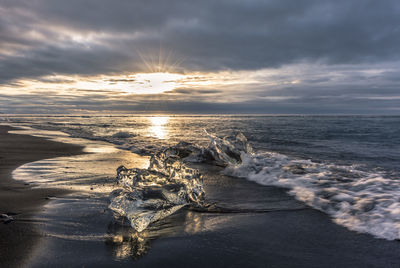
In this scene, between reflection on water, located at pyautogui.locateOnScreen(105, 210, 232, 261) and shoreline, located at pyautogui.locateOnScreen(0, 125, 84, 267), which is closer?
shoreline, located at pyautogui.locateOnScreen(0, 125, 84, 267)

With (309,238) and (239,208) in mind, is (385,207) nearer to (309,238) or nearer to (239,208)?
(309,238)

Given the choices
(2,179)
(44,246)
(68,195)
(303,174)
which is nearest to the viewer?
(44,246)

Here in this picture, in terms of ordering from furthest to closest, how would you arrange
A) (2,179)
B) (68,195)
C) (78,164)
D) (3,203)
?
1. (78,164)
2. (2,179)
3. (68,195)
4. (3,203)

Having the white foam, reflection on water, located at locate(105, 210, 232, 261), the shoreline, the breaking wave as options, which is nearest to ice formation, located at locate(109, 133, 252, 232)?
the breaking wave

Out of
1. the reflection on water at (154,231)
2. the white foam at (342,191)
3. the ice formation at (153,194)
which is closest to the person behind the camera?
the reflection on water at (154,231)

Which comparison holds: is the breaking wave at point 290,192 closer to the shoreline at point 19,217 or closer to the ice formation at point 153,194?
the ice formation at point 153,194

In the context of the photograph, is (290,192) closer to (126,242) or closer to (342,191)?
(342,191)

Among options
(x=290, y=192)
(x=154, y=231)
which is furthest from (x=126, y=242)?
(x=290, y=192)

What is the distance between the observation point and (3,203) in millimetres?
A: 3455

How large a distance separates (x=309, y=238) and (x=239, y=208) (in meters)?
1.09

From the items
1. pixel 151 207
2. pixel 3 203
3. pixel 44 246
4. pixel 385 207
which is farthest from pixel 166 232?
pixel 385 207

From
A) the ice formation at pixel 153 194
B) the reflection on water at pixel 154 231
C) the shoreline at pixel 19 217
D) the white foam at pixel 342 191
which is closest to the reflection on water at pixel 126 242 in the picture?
the reflection on water at pixel 154 231

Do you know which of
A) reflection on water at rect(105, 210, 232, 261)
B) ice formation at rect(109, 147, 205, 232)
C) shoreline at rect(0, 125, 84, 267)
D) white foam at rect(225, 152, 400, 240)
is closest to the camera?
shoreline at rect(0, 125, 84, 267)

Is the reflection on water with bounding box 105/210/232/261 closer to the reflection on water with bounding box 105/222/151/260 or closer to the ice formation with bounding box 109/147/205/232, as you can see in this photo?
the reflection on water with bounding box 105/222/151/260
